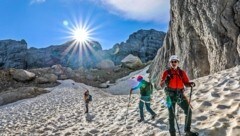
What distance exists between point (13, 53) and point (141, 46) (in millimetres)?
64076

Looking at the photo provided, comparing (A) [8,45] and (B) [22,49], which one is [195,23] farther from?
(A) [8,45]

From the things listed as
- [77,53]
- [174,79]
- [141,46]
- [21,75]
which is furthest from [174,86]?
[77,53]

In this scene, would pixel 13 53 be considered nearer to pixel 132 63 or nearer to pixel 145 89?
pixel 132 63

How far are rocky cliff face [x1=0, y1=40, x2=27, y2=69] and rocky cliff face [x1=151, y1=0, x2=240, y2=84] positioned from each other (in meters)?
115

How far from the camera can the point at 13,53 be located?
481 feet

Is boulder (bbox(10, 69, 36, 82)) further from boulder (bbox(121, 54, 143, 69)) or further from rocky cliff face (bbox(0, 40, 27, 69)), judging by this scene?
rocky cliff face (bbox(0, 40, 27, 69))

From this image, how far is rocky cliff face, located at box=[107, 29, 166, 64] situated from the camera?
151 m

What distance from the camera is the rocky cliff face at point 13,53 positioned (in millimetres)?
141125

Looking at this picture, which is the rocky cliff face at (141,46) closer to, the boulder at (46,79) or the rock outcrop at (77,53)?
the rock outcrop at (77,53)

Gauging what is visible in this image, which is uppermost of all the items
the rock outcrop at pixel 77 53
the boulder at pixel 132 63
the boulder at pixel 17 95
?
the rock outcrop at pixel 77 53

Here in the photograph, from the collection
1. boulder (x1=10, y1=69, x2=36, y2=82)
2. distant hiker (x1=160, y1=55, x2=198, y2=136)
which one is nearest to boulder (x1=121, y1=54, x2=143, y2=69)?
boulder (x1=10, y1=69, x2=36, y2=82)

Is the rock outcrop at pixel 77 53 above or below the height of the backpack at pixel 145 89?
above

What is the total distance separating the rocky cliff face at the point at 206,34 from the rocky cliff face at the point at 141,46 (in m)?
112

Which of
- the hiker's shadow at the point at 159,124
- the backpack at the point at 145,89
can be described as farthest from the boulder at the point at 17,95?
the hiker's shadow at the point at 159,124
